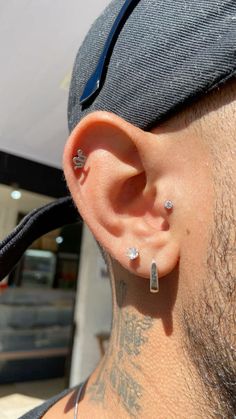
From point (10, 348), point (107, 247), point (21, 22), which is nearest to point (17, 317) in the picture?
point (10, 348)

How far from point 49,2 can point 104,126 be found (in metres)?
0.89

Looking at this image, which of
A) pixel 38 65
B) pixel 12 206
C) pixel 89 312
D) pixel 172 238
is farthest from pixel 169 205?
pixel 89 312

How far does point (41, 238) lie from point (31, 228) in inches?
115

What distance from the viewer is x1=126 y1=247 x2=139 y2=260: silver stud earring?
0.53 m

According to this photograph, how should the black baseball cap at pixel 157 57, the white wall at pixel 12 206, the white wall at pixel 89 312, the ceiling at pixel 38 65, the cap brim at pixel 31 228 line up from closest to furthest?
the black baseball cap at pixel 157 57, the cap brim at pixel 31 228, the ceiling at pixel 38 65, the white wall at pixel 12 206, the white wall at pixel 89 312

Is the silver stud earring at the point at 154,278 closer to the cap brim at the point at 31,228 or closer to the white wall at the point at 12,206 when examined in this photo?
the cap brim at the point at 31,228

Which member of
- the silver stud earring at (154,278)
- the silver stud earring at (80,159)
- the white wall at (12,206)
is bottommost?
the silver stud earring at (154,278)

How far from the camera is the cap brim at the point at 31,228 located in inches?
25.9

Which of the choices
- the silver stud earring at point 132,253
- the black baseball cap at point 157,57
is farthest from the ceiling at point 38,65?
the silver stud earring at point 132,253

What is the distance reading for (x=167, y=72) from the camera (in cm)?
51

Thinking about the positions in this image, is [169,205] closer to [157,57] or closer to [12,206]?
[157,57]

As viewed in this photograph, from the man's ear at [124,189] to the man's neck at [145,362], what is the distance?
6cm

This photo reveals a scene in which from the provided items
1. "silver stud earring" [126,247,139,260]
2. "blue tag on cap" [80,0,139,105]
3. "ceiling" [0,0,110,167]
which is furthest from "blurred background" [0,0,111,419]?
"silver stud earring" [126,247,139,260]

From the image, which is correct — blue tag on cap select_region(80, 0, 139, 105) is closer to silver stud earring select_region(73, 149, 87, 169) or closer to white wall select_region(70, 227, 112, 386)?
silver stud earring select_region(73, 149, 87, 169)
